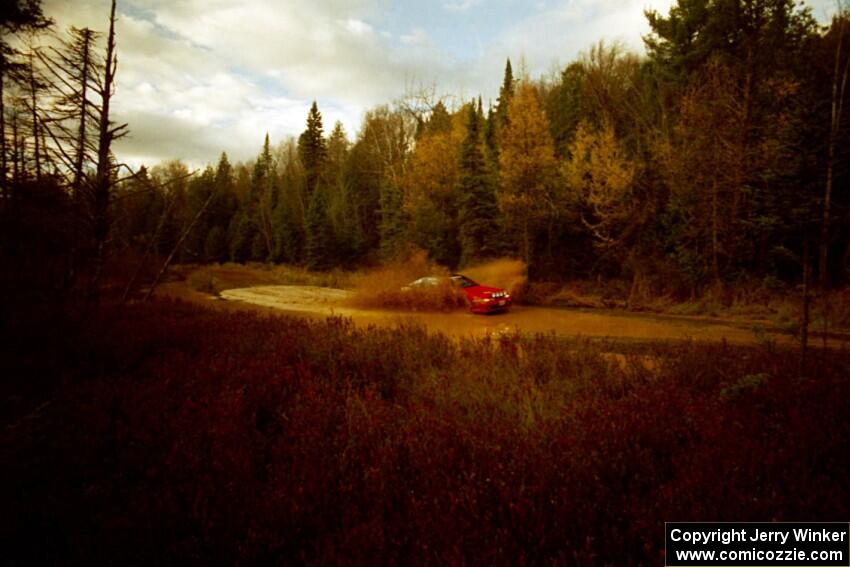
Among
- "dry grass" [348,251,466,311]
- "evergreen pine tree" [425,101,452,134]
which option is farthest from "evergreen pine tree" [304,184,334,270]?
"dry grass" [348,251,466,311]

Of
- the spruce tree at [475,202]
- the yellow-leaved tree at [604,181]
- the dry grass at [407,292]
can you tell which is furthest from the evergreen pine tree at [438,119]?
the dry grass at [407,292]

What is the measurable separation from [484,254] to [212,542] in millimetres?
26950

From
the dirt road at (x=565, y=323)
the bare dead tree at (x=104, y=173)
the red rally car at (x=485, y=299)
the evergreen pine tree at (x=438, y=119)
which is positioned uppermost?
the evergreen pine tree at (x=438, y=119)

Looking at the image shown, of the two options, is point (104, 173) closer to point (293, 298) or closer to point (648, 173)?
point (293, 298)

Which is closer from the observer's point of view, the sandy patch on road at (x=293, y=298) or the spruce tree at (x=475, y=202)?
the sandy patch on road at (x=293, y=298)

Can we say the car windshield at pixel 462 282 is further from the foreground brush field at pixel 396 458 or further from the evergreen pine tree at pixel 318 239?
the evergreen pine tree at pixel 318 239

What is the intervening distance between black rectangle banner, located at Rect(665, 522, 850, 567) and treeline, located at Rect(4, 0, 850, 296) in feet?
16.9

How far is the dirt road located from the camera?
43.7 ft

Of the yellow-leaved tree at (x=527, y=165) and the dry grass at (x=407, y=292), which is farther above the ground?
the yellow-leaved tree at (x=527, y=165)

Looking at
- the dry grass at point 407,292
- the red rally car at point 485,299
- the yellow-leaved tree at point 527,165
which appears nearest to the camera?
the red rally car at point 485,299

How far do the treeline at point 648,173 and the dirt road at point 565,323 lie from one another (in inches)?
130

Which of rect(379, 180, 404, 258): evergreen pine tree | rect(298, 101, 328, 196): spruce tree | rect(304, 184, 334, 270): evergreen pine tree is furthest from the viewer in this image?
rect(298, 101, 328, 196): spruce tree

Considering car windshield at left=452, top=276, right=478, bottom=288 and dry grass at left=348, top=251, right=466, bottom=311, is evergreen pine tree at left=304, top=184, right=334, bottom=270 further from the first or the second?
car windshield at left=452, top=276, right=478, bottom=288

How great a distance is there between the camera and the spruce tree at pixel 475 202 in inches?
1118
